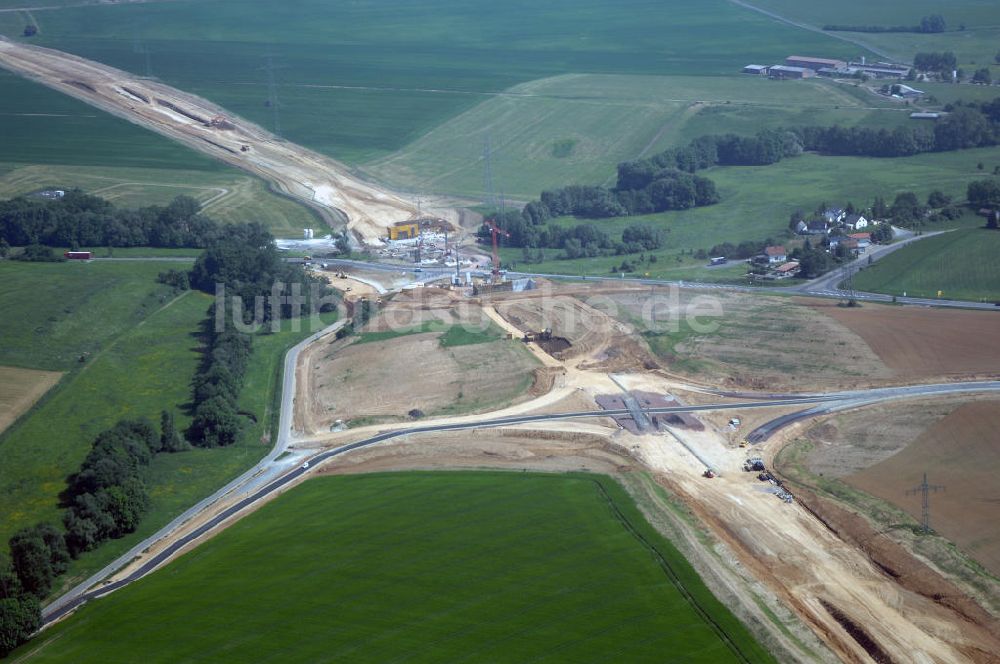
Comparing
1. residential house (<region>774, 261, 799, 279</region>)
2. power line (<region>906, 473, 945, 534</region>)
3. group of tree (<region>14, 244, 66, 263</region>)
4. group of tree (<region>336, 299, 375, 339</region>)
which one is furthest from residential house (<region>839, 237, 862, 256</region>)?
group of tree (<region>14, 244, 66, 263</region>)

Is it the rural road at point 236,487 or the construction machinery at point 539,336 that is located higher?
the construction machinery at point 539,336

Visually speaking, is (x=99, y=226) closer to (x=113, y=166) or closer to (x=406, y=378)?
(x=113, y=166)

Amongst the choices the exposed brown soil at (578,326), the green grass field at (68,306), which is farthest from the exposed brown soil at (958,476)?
the green grass field at (68,306)

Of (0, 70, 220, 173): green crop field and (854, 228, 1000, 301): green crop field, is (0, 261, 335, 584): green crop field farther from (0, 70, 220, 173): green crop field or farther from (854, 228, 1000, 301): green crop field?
(854, 228, 1000, 301): green crop field

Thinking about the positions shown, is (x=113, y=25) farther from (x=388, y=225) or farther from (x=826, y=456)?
(x=826, y=456)

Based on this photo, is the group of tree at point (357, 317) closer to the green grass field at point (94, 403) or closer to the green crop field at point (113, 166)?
the green grass field at point (94, 403)

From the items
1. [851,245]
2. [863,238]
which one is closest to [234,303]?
[851,245]
